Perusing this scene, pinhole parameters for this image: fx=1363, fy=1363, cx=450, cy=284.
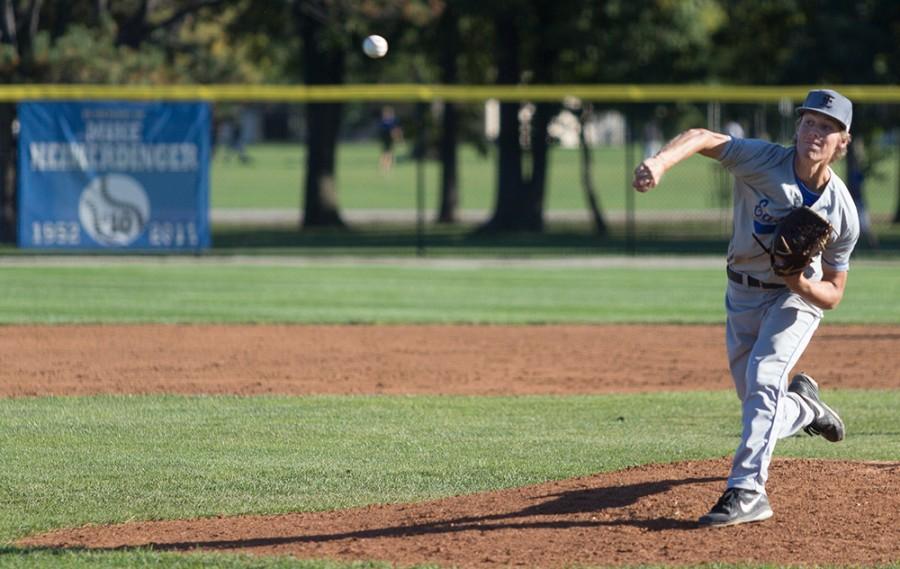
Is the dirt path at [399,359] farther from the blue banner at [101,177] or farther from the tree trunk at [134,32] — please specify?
the tree trunk at [134,32]

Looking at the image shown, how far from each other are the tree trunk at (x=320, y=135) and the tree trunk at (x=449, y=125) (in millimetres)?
2254

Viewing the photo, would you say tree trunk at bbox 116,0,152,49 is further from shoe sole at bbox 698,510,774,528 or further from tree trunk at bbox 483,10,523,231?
shoe sole at bbox 698,510,774,528

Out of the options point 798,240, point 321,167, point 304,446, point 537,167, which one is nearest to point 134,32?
point 321,167

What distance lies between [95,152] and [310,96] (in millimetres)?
3375

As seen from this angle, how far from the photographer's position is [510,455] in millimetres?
7922

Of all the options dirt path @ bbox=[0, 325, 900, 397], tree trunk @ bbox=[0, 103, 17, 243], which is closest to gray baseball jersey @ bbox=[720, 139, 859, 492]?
dirt path @ bbox=[0, 325, 900, 397]

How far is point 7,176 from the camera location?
898 inches

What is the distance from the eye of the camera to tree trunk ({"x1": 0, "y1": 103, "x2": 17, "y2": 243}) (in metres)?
22.1

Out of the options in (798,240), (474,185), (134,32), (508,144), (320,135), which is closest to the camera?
(798,240)

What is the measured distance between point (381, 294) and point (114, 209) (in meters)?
5.63

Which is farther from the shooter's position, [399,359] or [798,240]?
[399,359]

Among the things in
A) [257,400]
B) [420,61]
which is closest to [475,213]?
[420,61]

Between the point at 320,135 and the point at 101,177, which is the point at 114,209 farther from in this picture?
the point at 320,135

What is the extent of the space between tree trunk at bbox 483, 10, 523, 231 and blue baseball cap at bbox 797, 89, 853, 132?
21.1m
